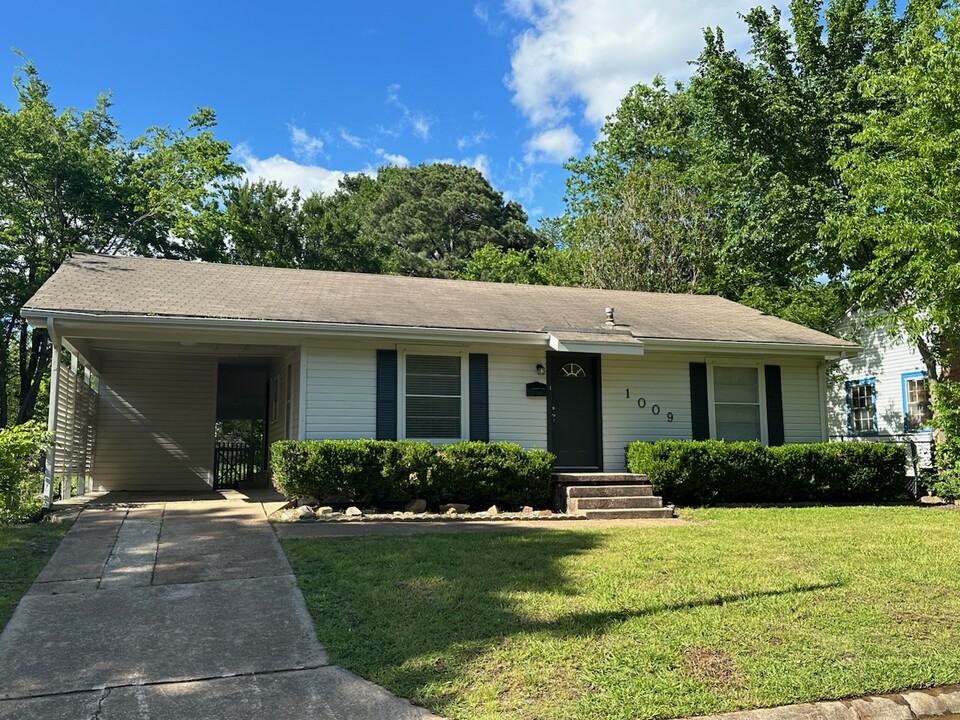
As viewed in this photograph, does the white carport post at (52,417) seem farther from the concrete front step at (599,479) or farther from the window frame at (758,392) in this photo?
the window frame at (758,392)

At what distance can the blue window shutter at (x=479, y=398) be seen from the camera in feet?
37.0

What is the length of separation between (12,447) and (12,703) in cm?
600

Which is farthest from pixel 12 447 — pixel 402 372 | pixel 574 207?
pixel 574 207

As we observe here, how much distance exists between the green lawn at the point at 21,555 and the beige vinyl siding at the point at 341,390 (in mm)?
3517

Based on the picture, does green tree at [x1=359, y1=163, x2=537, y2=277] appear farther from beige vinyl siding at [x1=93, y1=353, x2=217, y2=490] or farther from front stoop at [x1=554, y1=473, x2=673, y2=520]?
front stoop at [x1=554, y1=473, x2=673, y2=520]

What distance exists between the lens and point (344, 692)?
3.79 meters

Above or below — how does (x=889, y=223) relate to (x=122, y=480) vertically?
above

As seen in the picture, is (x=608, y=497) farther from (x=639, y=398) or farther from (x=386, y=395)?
(x=386, y=395)

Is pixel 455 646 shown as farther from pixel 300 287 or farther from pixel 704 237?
pixel 704 237

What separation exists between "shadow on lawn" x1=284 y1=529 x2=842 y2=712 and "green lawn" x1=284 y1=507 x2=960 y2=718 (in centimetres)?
2

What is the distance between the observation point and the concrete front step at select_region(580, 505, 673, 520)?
990 cm

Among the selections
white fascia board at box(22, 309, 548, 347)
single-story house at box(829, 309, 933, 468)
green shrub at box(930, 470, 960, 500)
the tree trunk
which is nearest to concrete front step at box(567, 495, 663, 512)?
white fascia board at box(22, 309, 548, 347)

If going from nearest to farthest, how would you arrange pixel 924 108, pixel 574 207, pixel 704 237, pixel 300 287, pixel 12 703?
pixel 12 703
pixel 924 108
pixel 300 287
pixel 704 237
pixel 574 207

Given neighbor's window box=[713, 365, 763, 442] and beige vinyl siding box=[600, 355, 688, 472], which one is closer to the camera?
beige vinyl siding box=[600, 355, 688, 472]
